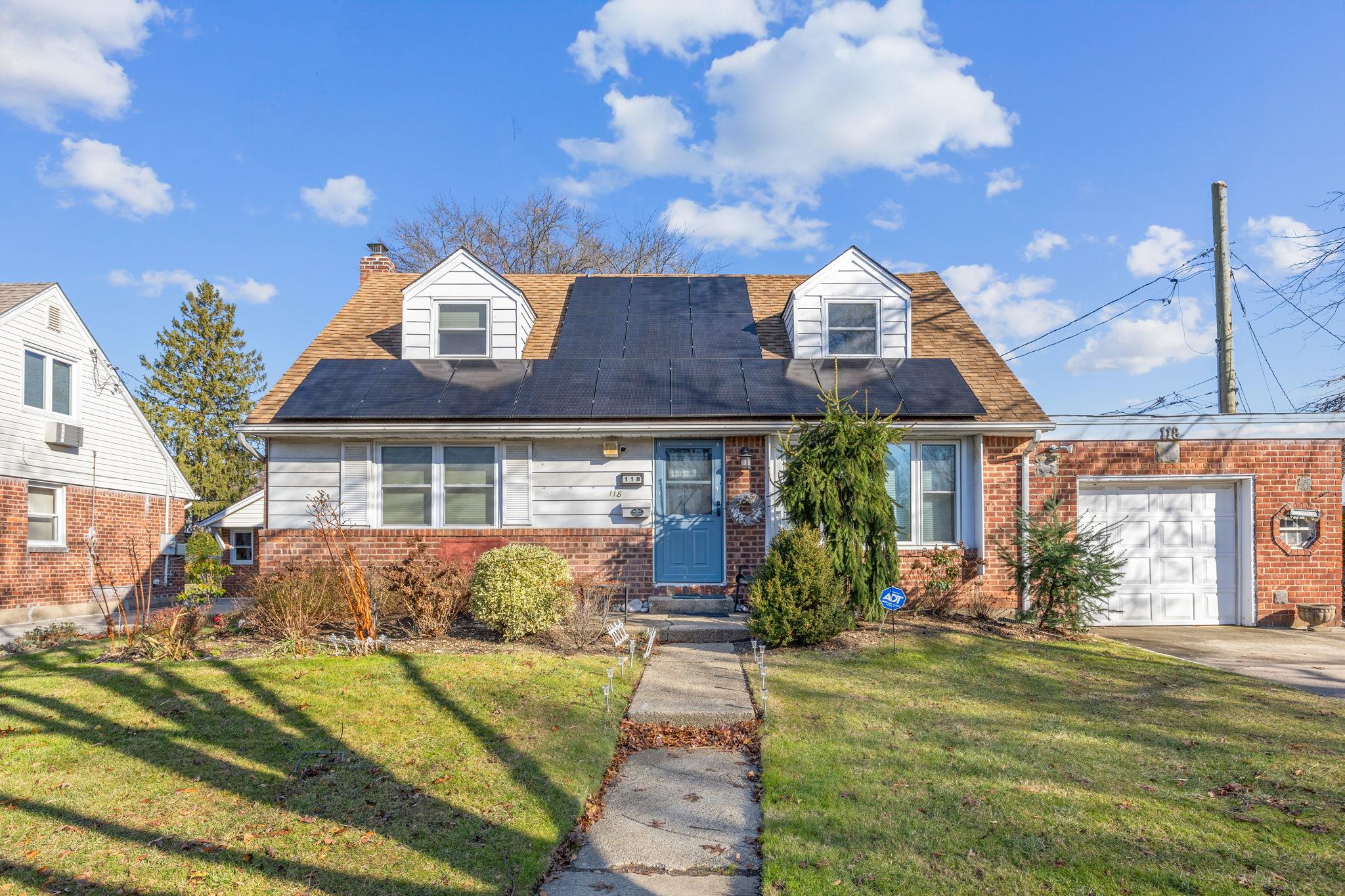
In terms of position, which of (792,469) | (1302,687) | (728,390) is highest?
(728,390)

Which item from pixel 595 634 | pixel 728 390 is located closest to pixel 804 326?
pixel 728 390

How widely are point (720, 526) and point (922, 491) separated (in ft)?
10.1

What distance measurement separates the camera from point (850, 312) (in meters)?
13.0

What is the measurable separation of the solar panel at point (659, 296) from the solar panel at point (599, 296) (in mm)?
180

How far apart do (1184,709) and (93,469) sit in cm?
1872

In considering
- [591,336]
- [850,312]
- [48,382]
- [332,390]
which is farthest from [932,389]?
[48,382]

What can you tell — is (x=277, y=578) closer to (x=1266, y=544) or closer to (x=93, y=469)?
(x=93, y=469)

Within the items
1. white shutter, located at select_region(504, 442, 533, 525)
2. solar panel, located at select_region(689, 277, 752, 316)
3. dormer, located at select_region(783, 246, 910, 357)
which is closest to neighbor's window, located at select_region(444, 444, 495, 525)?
white shutter, located at select_region(504, 442, 533, 525)

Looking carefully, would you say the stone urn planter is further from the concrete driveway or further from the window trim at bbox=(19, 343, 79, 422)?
the window trim at bbox=(19, 343, 79, 422)

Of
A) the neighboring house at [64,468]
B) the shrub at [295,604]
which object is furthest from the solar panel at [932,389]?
the neighboring house at [64,468]

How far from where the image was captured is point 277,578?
958 centimetres

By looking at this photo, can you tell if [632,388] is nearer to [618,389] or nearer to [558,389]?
[618,389]

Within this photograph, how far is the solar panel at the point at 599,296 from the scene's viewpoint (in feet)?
47.3

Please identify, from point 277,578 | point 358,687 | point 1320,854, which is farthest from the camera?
point 277,578
